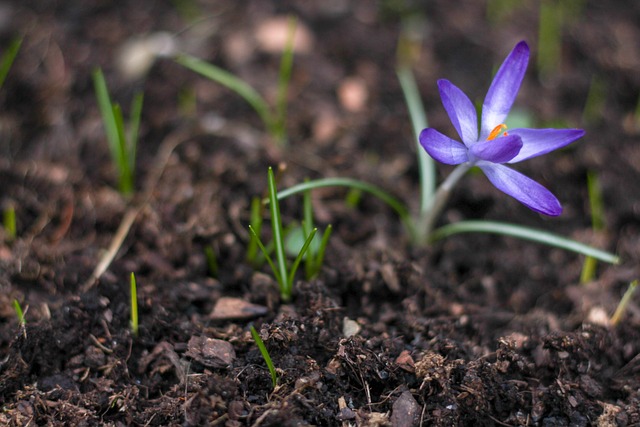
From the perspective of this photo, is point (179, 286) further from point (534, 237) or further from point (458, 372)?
point (534, 237)

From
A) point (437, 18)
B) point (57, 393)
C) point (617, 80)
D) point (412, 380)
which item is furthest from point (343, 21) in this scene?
point (57, 393)

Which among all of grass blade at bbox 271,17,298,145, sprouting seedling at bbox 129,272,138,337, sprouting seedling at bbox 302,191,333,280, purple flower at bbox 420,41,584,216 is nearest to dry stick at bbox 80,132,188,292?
sprouting seedling at bbox 129,272,138,337

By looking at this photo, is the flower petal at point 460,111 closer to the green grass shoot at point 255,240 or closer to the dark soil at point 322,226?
the dark soil at point 322,226

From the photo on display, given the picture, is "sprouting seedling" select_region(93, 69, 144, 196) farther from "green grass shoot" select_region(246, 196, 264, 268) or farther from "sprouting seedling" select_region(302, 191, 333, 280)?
"sprouting seedling" select_region(302, 191, 333, 280)

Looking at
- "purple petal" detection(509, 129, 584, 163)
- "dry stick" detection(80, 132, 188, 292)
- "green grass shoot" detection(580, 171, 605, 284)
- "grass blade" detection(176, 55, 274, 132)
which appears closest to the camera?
"purple petal" detection(509, 129, 584, 163)

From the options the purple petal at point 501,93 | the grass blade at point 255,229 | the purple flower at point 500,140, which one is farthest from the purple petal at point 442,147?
the grass blade at point 255,229

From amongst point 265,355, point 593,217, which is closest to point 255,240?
point 265,355
